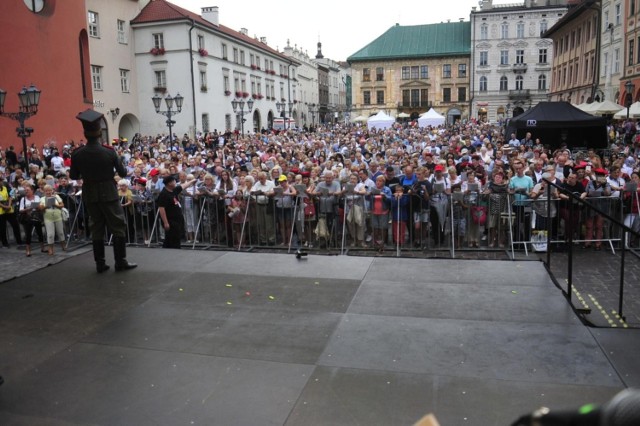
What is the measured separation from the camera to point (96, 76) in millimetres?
39219

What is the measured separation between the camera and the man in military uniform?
6.49 metres

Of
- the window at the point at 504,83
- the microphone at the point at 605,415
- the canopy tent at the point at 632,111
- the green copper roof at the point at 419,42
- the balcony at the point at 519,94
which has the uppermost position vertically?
the green copper roof at the point at 419,42

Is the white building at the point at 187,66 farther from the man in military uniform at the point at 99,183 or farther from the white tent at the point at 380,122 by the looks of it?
the man in military uniform at the point at 99,183

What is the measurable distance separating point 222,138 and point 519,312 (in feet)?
106

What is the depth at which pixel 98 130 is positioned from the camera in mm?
6477

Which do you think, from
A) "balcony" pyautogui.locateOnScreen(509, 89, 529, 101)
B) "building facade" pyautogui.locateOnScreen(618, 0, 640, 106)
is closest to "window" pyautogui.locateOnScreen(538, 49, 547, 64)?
"balcony" pyautogui.locateOnScreen(509, 89, 529, 101)

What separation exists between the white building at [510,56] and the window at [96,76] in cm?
5901

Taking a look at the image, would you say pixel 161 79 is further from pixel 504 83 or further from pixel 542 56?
pixel 542 56

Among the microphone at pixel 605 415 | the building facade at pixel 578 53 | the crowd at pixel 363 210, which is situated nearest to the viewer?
the microphone at pixel 605 415

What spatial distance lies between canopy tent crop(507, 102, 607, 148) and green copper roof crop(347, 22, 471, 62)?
7033 centimetres

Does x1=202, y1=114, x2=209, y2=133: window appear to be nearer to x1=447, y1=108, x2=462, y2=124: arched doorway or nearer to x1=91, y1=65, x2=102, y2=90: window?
x1=91, y1=65, x2=102, y2=90: window

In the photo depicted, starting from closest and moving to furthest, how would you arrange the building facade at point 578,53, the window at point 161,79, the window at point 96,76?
the window at point 96,76 < the window at point 161,79 < the building facade at point 578,53

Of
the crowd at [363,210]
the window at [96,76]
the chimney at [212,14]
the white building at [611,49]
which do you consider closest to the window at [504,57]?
the white building at [611,49]

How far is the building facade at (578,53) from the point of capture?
153ft
